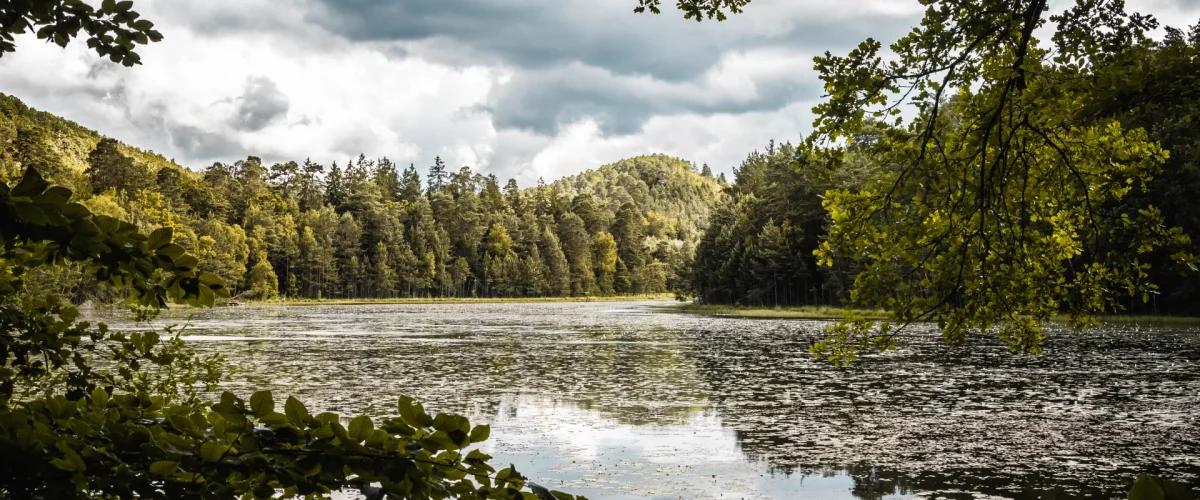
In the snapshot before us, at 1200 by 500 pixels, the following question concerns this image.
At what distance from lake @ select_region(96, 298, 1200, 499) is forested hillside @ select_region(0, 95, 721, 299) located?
66177 mm

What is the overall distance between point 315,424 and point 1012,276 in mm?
5026

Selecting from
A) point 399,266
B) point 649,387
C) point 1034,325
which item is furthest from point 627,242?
point 1034,325

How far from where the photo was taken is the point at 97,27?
96.2 inches

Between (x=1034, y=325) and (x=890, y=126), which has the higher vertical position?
(x=890, y=126)

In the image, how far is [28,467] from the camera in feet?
6.92

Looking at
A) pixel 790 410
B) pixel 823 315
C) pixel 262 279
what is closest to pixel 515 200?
pixel 262 279

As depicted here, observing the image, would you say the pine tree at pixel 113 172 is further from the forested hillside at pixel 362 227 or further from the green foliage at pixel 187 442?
the green foliage at pixel 187 442

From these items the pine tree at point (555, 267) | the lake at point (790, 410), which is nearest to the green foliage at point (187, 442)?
the lake at point (790, 410)

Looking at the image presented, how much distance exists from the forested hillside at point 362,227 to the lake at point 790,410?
66177 millimetres

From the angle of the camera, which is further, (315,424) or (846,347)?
(846,347)

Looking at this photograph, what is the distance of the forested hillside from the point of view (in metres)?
99.9

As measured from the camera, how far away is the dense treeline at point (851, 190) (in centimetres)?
511

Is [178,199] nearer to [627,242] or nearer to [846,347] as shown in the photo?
[627,242]

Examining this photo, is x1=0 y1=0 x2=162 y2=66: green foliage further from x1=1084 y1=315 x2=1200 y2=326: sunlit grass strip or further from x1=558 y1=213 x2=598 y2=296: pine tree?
x1=558 y1=213 x2=598 y2=296: pine tree
